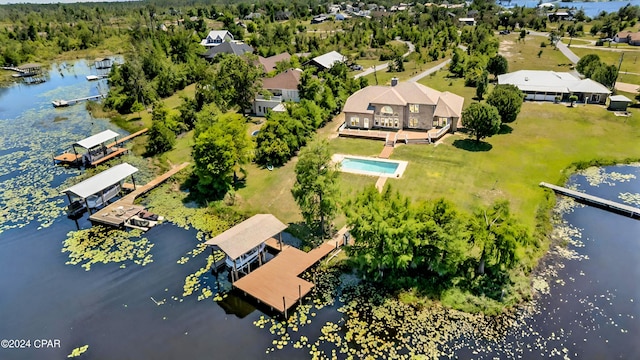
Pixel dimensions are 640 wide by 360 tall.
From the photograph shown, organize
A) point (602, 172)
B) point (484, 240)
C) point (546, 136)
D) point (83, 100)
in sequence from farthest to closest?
1. point (83, 100)
2. point (546, 136)
3. point (602, 172)
4. point (484, 240)

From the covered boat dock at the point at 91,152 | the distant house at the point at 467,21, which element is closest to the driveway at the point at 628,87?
the covered boat dock at the point at 91,152

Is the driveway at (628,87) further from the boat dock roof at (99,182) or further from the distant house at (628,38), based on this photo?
the boat dock roof at (99,182)

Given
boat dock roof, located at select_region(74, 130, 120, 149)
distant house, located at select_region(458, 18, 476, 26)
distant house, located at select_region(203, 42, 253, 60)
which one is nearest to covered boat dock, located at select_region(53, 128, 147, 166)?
boat dock roof, located at select_region(74, 130, 120, 149)

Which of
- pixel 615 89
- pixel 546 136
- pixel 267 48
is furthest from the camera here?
pixel 267 48

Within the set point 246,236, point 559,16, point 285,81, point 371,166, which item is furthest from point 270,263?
point 559,16

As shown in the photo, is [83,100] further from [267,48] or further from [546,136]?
[546,136]

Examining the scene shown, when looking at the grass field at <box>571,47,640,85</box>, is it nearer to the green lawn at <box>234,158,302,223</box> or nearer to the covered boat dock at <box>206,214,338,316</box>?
the green lawn at <box>234,158,302,223</box>

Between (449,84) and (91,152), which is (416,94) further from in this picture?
(91,152)

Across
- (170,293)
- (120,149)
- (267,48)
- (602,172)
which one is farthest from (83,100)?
(602,172)
